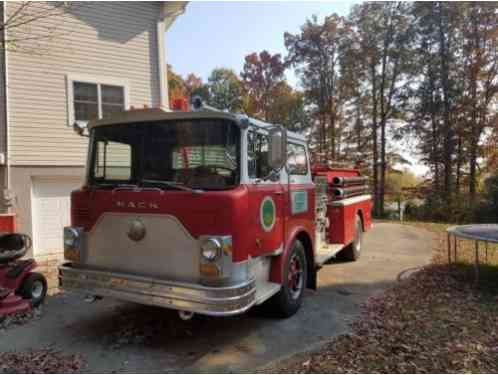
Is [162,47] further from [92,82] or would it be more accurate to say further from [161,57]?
[92,82]

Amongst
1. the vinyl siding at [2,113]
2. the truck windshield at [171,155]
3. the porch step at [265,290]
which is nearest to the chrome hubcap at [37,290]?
the truck windshield at [171,155]

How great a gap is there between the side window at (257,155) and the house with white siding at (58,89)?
155 inches

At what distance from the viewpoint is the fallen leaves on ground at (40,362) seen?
318 centimetres

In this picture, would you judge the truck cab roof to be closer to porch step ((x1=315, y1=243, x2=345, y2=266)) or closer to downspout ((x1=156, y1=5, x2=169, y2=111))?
porch step ((x1=315, y1=243, x2=345, y2=266))

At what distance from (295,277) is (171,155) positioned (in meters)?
2.17

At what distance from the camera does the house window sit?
8.19m

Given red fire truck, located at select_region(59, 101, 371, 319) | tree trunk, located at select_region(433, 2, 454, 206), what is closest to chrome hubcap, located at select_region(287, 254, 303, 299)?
red fire truck, located at select_region(59, 101, 371, 319)

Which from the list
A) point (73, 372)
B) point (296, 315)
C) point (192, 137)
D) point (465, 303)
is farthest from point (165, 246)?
point (465, 303)

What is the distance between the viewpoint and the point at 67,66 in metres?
8.11

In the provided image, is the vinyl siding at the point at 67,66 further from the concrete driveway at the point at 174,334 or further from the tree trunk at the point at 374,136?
the tree trunk at the point at 374,136

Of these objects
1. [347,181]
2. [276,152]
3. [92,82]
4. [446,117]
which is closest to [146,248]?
[276,152]

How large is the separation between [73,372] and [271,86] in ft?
83.4

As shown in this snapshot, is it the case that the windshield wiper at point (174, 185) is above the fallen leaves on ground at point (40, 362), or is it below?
above

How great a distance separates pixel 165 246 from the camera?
3.34 meters
